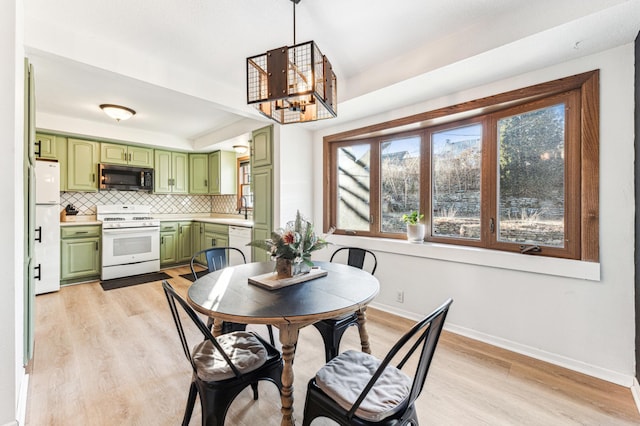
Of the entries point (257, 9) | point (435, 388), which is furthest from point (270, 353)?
point (257, 9)

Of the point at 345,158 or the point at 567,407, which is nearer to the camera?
the point at 567,407

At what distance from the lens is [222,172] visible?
210 inches

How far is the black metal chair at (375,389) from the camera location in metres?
0.99

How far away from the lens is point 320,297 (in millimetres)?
1444

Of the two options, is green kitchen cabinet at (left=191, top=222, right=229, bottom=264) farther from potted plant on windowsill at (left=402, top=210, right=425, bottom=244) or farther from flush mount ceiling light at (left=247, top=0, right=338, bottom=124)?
flush mount ceiling light at (left=247, top=0, right=338, bottom=124)

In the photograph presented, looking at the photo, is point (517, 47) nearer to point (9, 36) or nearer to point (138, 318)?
point (9, 36)

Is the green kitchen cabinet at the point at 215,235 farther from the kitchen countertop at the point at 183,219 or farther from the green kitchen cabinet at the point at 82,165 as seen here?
the green kitchen cabinet at the point at 82,165

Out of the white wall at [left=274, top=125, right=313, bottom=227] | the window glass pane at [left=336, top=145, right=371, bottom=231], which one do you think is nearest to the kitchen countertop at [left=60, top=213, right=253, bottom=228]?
the white wall at [left=274, top=125, right=313, bottom=227]

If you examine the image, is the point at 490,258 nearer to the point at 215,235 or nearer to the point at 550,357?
the point at 550,357

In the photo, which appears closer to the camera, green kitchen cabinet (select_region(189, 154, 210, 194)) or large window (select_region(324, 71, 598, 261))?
large window (select_region(324, 71, 598, 261))

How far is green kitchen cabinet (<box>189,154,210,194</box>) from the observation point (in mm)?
5516

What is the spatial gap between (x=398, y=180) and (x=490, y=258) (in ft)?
4.06

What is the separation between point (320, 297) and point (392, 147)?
2309 millimetres

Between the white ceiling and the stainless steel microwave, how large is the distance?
1.82 meters
